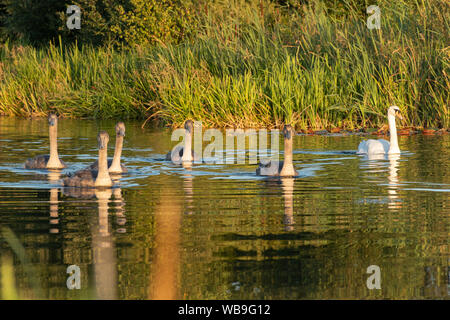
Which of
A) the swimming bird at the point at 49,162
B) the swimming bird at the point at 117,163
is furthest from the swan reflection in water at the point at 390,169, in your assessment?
the swimming bird at the point at 49,162

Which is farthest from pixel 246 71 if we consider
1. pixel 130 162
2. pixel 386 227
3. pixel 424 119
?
pixel 386 227

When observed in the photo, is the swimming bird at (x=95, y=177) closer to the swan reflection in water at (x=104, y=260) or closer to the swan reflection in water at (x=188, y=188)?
the swan reflection in water at (x=188, y=188)

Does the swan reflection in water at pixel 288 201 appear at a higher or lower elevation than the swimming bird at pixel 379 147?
lower

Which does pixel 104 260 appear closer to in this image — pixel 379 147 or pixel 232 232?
pixel 232 232

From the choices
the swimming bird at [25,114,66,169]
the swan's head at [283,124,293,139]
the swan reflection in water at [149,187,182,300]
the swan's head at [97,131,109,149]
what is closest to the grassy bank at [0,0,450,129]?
the swan's head at [283,124,293,139]

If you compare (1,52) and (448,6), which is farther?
(1,52)

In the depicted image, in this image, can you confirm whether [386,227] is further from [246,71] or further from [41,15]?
[41,15]

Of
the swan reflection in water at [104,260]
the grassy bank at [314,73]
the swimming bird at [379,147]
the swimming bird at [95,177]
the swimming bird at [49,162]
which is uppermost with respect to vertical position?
the grassy bank at [314,73]

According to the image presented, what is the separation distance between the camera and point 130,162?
17.6 m

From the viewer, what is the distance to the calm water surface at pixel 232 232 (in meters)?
7.61

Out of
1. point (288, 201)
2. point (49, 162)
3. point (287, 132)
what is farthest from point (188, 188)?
point (49, 162)

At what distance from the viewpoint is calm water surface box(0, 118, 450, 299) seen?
7.61 m
